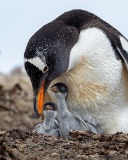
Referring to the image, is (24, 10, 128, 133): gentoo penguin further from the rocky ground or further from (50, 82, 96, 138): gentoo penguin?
the rocky ground

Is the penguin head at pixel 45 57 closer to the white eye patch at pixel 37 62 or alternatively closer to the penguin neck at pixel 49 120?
the white eye patch at pixel 37 62

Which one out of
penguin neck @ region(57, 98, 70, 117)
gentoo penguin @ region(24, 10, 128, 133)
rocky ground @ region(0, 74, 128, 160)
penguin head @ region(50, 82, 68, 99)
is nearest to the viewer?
rocky ground @ region(0, 74, 128, 160)

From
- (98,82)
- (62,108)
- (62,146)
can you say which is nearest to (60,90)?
(62,108)

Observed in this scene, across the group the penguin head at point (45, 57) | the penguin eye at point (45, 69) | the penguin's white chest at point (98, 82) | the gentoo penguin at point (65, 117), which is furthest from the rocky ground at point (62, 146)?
the penguin's white chest at point (98, 82)

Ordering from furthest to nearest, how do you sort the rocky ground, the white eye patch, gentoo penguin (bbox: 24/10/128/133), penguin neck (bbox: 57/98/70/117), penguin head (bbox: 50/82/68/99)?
penguin neck (bbox: 57/98/70/117) → penguin head (bbox: 50/82/68/99) → gentoo penguin (bbox: 24/10/128/133) → the white eye patch → the rocky ground

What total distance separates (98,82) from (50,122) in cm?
63

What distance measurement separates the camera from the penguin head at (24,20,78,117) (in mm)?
6707

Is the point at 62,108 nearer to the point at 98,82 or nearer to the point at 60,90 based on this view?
the point at 60,90

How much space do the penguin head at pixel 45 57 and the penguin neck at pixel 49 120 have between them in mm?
441

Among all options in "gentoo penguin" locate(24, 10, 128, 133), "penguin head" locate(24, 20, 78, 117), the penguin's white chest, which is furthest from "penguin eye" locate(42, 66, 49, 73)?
the penguin's white chest

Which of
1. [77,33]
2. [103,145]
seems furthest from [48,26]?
[103,145]

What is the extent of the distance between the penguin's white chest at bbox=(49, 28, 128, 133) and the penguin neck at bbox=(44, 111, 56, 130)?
267 millimetres

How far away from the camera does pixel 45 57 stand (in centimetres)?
673

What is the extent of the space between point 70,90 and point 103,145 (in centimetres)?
149
